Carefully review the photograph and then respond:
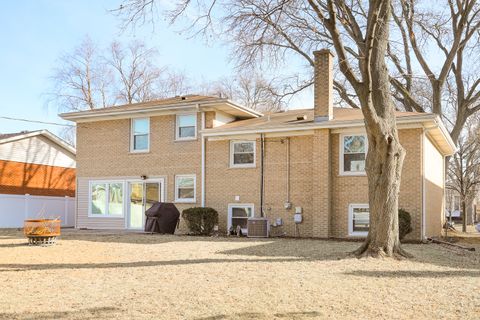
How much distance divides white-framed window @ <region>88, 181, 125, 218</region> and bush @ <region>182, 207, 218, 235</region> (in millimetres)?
4235

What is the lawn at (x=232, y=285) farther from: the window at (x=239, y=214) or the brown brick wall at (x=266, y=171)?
the window at (x=239, y=214)

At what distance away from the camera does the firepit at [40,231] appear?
14.7 meters

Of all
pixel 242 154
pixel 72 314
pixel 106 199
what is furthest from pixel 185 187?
pixel 72 314

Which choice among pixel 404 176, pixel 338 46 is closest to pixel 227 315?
pixel 338 46

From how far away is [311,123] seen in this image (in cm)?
1841

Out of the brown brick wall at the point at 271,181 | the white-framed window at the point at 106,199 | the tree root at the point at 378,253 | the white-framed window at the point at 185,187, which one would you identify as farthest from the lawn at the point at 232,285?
the white-framed window at the point at 106,199

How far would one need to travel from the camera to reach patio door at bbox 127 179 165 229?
2180 cm

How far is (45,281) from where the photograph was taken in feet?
28.7

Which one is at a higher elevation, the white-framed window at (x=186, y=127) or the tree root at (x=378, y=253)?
the white-framed window at (x=186, y=127)

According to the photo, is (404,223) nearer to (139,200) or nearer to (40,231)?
(40,231)

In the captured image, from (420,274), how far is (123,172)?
15.0 meters

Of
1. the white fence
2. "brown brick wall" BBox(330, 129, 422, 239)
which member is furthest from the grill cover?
the white fence

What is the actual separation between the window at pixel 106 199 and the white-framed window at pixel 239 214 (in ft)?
16.2

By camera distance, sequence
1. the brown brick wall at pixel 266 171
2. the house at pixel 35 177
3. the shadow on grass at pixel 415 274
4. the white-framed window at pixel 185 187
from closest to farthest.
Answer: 1. the shadow on grass at pixel 415 274
2. the brown brick wall at pixel 266 171
3. the white-framed window at pixel 185 187
4. the house at pixel 35 177
